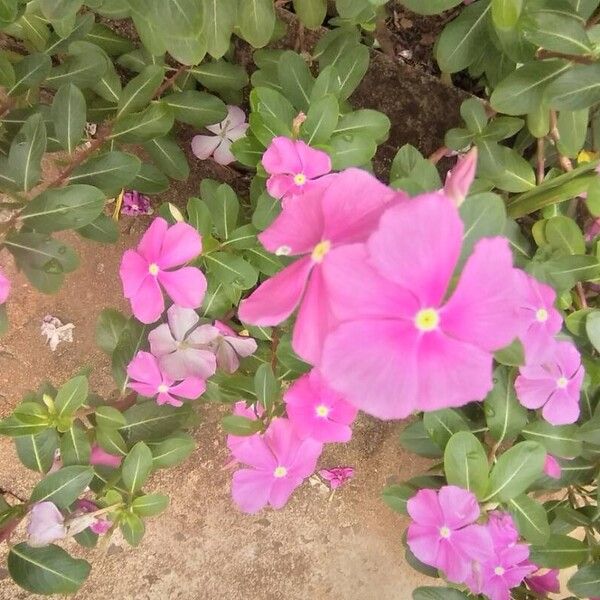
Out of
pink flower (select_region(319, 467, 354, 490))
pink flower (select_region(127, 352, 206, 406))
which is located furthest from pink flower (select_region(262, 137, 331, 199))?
pink flower (select_region(319, 467, 354, 490))

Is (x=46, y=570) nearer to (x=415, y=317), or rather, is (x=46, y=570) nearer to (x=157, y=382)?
(x=157, y=382)

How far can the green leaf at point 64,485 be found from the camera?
115 cm

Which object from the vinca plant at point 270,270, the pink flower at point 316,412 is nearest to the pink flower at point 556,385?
the vinca plant at point 270,270

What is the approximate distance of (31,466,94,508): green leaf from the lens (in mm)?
1148

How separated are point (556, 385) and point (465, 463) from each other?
21 cm

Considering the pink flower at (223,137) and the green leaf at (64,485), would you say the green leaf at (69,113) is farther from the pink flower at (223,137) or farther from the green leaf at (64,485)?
the green leaf at (64,485)

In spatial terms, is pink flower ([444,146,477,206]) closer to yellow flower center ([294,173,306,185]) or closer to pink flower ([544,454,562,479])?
yellow flower center ([294,173,306,185])

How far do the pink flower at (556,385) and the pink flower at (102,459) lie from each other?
0.79m

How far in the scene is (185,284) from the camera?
3.47 feet

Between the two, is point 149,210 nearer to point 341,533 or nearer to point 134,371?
point 134,371

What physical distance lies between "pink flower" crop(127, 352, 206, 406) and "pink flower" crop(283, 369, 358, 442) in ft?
0.76

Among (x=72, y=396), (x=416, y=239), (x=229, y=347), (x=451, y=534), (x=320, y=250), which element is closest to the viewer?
(x=416, y=239)

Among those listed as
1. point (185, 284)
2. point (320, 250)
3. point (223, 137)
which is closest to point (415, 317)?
point (320, 250)

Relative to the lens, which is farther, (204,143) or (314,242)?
(204,143)
